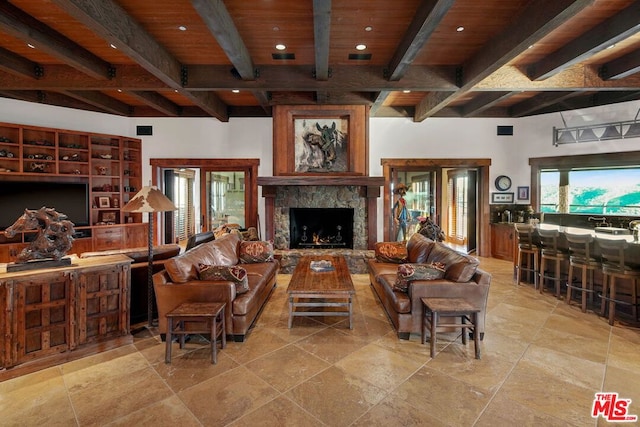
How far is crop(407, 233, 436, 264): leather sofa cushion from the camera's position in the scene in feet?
13.3

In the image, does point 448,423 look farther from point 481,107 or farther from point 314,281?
point 481,107

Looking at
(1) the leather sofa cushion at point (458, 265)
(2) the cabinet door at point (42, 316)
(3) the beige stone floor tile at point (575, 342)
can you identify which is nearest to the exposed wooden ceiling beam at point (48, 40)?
(2) the cabinet door at point (42, 316)

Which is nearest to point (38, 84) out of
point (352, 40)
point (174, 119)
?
point (174, 119)

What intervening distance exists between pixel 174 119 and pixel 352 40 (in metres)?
4.78

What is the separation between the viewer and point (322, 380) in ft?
7.69

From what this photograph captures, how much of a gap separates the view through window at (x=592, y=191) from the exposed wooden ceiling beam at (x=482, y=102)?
2211 mm

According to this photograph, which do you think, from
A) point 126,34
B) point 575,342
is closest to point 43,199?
point 126,34

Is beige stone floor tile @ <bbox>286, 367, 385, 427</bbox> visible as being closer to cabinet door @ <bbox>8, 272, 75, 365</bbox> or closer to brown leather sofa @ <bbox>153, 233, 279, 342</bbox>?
brown leather sofa @ <bbox>153, 233, 279, 342</bbox>

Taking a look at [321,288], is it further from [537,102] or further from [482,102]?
[537,102]

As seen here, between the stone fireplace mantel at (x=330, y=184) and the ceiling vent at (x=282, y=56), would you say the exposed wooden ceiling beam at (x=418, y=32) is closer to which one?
the ceiling vent at (x=282, y=56)

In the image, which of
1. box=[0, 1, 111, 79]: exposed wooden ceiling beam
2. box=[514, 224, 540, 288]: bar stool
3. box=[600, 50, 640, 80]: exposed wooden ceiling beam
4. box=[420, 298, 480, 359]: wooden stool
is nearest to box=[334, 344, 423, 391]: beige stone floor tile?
box=[420, 298, 480, 359]: wooden stool

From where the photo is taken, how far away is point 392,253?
4.56m

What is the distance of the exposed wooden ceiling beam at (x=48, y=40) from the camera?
114 inches

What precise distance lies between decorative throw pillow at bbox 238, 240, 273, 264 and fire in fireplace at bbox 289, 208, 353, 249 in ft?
5.32
